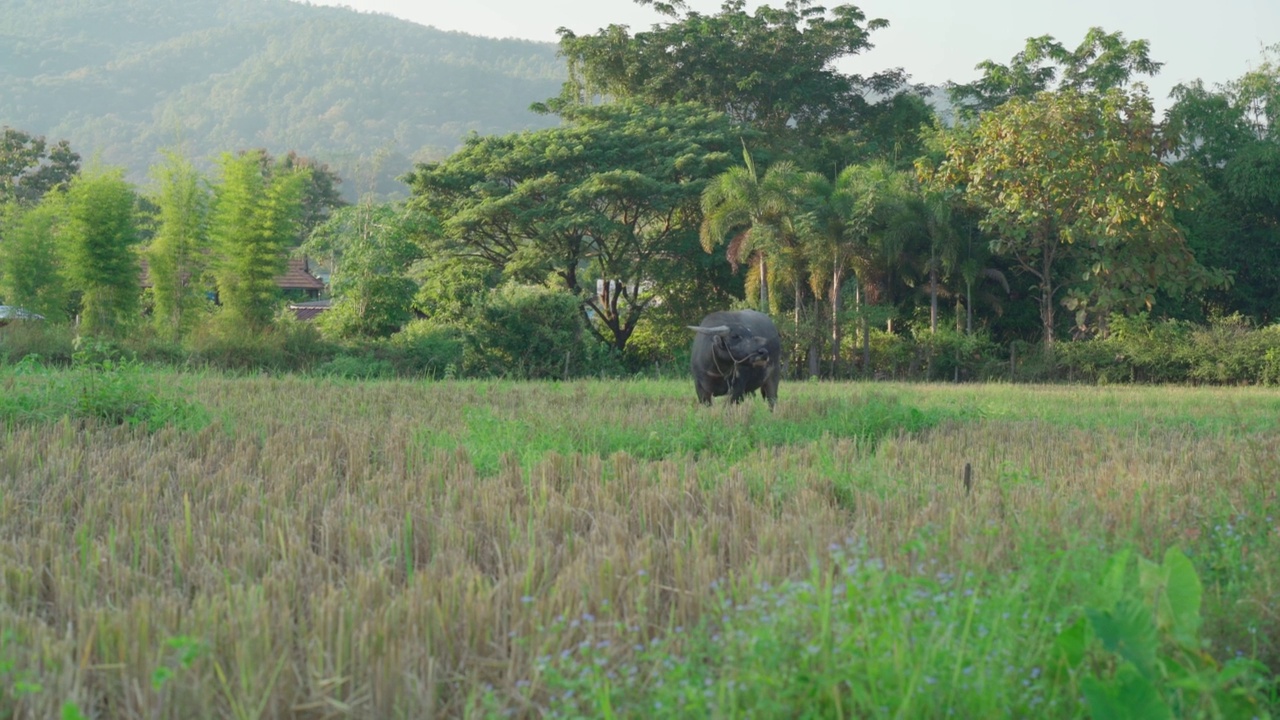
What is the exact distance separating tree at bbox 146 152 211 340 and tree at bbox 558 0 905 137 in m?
11.3

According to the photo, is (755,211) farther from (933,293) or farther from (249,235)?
(249,235)

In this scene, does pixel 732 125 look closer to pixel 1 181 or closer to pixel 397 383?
pixel 397 383

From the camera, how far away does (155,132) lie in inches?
5502

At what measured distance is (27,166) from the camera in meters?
37.4

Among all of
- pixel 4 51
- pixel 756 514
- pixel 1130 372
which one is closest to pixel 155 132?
pixel 4 51

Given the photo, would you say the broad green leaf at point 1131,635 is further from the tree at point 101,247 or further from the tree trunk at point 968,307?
the tree trunk at point 968,307

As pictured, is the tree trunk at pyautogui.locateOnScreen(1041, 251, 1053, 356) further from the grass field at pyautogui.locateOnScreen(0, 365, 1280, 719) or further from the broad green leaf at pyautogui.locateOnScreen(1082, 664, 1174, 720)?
the broad green leaf at pyautogui.locateOnScreen(1082, 664, 1174, 720)

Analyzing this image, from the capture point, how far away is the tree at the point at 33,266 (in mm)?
21594

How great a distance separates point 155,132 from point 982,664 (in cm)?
15572

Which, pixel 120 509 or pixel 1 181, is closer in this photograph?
pixel 120 509

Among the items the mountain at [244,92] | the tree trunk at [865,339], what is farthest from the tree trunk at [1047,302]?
the mountain at [244,92]

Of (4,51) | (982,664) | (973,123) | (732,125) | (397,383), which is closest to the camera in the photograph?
(982,664)

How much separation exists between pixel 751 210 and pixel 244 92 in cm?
16028

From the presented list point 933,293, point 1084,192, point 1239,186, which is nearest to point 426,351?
point 933,293
